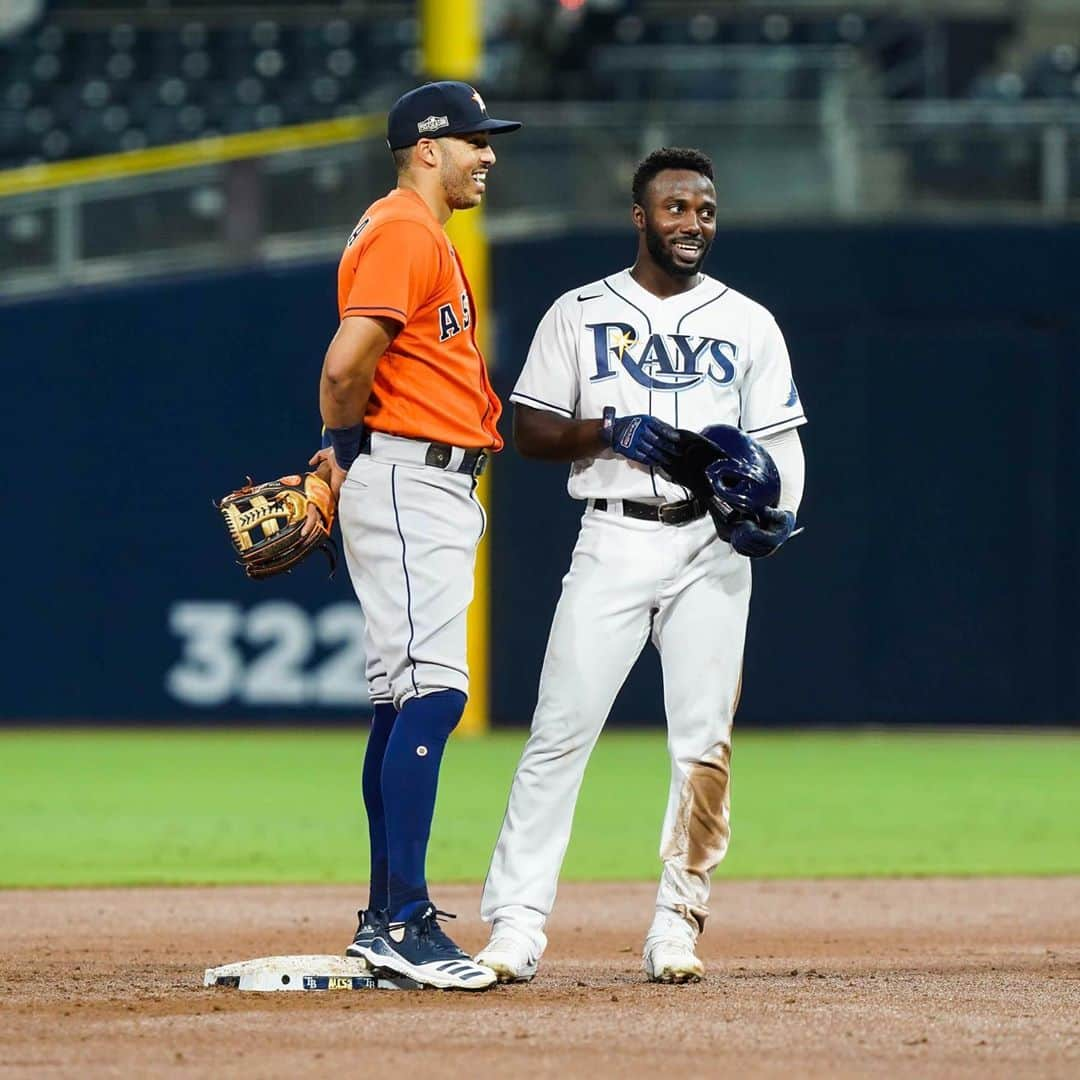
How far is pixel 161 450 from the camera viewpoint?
13.8 m

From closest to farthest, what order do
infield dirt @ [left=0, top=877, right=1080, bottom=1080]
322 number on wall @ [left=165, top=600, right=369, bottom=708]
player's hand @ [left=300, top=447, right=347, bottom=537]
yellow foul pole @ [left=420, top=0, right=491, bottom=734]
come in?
infield dirt @ [left=0, top=877, right=1080, bottom=1080], player's hand @ [left=300, top=447, right=347, bottom=537], yellow foul pole @ [left=420, top=0, right=491, bottom=734], 322 number on wall @ [left=165, top=600, right=369, bottom=708]

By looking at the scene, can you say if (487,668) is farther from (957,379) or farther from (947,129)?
(947,129)

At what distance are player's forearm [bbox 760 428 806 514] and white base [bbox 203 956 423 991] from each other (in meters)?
1.43

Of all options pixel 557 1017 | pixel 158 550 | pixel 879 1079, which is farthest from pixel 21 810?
pixel 879 1079

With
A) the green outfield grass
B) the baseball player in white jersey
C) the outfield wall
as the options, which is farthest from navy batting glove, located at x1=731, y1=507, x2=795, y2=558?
the outfield wall

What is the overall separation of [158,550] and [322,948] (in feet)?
27.2

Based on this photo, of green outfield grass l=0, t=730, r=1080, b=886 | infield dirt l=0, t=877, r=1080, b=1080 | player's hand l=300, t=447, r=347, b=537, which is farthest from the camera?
green outfield grass l=0, t=730, r=1080, b=886

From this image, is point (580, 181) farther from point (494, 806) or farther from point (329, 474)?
point (329, 474)

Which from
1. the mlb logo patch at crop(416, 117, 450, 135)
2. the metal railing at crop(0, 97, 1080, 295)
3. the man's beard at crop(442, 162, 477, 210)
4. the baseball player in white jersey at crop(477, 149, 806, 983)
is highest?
the metal railing at crop(0, 97, 1080, 295)

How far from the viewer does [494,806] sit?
32.1ft

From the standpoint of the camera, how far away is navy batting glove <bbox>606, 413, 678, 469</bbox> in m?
4.88

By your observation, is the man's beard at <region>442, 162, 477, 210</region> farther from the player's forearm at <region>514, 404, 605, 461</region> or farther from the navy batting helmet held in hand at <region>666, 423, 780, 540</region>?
the navy batting helmet held in hand at <region>666, 423, 780, 540</region>

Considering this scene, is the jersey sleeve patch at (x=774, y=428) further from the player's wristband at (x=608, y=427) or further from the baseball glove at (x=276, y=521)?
the baseball glove at (x=276, y=521)

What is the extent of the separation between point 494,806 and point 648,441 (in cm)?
513
